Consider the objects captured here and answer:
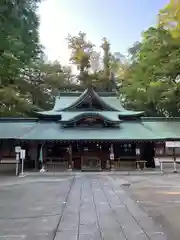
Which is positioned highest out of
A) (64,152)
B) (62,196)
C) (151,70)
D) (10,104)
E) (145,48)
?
(145,48)

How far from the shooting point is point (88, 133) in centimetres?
2088

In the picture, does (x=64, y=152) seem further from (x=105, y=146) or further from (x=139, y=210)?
(x=139, y=210)

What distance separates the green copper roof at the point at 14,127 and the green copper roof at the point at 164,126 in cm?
1039

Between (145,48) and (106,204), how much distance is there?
92.4 feet

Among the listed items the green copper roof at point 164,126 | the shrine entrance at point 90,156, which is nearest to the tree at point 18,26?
the shrine entrance at point 90,156

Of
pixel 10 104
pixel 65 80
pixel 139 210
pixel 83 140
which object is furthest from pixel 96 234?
pixel 65 80

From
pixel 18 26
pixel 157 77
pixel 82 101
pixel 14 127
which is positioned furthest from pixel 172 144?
pixel 157 77

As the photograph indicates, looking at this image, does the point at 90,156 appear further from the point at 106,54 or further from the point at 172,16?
the point at 106,54

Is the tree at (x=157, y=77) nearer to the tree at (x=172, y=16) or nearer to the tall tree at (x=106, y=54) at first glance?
the tree at (x=172, y=16)

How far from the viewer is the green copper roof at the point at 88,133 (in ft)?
65.5

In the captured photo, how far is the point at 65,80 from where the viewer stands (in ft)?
126

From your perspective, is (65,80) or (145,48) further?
(65,80)

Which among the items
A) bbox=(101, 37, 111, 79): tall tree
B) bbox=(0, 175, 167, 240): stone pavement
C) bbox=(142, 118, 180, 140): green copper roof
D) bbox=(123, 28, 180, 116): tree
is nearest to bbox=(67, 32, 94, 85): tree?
bbox=(101, 37, 111, 79): tall tree

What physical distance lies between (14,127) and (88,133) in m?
6.97
